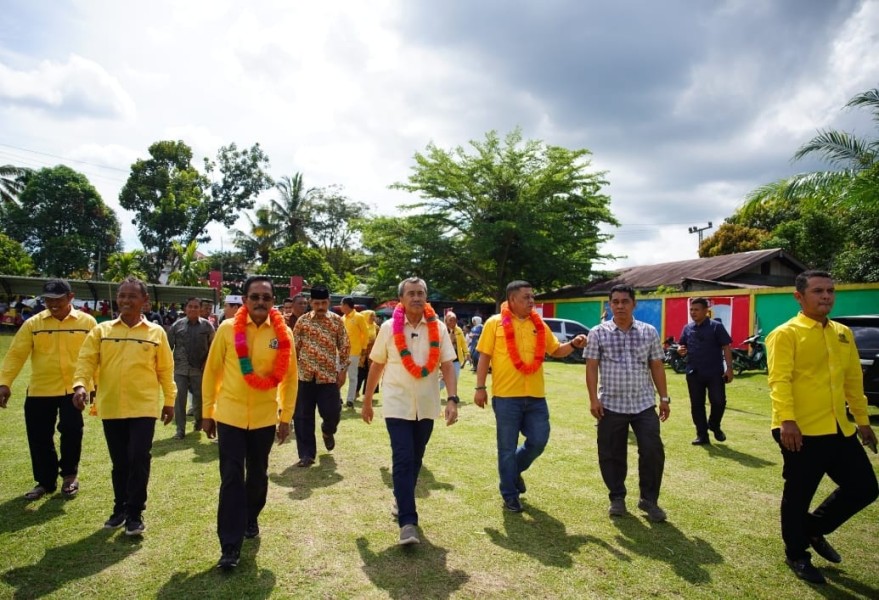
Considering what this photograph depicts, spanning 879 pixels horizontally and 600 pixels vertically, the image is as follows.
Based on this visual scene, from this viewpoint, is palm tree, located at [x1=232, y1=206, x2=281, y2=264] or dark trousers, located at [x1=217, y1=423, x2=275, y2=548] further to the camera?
palm tree, located at [x1=232, y1=206, x2=281, y2=264]

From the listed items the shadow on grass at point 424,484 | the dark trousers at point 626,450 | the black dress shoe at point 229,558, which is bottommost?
the shadow on grass at point 424,484

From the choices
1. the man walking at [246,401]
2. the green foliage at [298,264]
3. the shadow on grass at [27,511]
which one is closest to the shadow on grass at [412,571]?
the man walking at [246,401]

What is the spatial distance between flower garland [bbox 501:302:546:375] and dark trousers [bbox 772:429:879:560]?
200 centimetres

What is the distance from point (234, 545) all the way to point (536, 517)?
2.43 m

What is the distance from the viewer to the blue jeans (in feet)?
16.3

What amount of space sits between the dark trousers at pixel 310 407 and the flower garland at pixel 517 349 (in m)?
2.44

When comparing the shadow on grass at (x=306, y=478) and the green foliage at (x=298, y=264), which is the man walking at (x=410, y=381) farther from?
the green foliage at (x=298, y=264)

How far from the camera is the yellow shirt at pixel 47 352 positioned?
16.6 ft

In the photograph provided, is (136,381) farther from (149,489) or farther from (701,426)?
(701,426)

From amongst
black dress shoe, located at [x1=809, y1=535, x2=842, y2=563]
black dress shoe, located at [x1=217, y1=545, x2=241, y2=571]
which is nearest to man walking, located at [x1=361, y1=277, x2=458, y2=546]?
black dress shoe, located at [x1=217, y1=545, x2=241, y2=571]

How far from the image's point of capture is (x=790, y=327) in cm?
393

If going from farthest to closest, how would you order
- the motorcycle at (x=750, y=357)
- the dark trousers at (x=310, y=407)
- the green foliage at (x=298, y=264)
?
the green foliage at (x=298, y=264), the motorcycle at (x=750, y=357), the dark trousers at (x=310, y=407)

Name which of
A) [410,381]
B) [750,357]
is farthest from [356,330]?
[750,357]

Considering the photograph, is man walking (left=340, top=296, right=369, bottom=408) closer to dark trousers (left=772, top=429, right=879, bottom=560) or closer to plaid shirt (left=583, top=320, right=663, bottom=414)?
plaid shirt (left=583, top=320, right=663, bottom=414)
